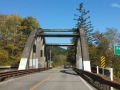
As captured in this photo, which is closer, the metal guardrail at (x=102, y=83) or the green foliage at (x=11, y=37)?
the metal guardrail at (x=102, y=83)

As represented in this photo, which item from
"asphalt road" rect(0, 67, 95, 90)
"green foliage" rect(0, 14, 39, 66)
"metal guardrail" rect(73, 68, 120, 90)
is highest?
"green foliage" rect(0, 14, 39, 66)

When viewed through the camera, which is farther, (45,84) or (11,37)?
(11,37)

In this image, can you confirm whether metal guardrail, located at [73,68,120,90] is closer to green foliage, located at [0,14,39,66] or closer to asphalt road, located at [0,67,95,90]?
asphalt road, located at [0,67,95,90]

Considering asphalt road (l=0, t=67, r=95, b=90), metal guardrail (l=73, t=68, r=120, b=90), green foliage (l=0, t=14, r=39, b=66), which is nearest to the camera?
metal guardrail (l=73, t=68, r=120, b=90)

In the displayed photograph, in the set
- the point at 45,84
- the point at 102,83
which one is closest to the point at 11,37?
the point at 45,84

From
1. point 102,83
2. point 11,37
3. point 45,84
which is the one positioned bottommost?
point 45,84

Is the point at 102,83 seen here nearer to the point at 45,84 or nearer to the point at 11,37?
the point at 45,84

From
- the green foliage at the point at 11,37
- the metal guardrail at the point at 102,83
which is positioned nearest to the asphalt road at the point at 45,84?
the metal guardrail at the point at 102,83

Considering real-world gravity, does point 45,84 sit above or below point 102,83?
below

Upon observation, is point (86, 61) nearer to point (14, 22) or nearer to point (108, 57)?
point (108, 57)

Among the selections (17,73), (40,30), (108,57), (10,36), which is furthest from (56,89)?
(10,36)

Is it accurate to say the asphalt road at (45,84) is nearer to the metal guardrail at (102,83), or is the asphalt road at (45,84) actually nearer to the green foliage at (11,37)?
the metal guardrail at (102,83)

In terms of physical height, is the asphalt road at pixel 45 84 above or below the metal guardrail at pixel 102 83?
below

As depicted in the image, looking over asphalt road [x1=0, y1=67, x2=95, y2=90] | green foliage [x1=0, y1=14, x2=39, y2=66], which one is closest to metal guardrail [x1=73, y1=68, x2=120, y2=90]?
asphalt road [x1=0, y1=67, x2=95, y2=90]
